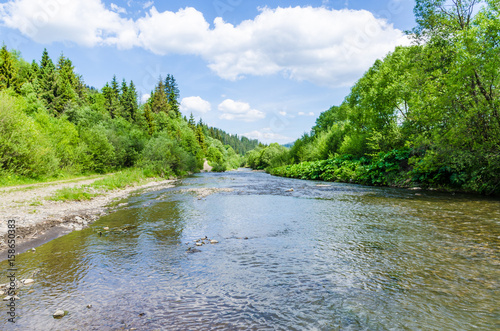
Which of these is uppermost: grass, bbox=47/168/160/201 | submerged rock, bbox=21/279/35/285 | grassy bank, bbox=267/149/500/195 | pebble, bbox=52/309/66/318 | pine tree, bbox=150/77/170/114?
pine tree, bbox=150/77/170/114

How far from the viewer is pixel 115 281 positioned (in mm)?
6387

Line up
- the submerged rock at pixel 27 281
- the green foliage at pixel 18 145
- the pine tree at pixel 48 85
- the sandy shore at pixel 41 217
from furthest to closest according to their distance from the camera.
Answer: the pine tree at pixel 48 85, the green foliage at pixel 18 145, the sandy shore at pixel 41 217, the submerged rock at pixel 27 281

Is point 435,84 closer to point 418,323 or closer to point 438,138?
point 438,138

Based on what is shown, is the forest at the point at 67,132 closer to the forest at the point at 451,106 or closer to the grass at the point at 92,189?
the grass at the point at 92,189

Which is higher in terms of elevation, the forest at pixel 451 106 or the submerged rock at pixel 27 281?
the forest at pixel 451 106

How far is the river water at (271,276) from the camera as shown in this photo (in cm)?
480

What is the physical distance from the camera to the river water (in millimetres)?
4805

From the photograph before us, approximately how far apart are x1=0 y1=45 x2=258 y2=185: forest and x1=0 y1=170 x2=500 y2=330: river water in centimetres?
1919

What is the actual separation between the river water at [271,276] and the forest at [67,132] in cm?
1919

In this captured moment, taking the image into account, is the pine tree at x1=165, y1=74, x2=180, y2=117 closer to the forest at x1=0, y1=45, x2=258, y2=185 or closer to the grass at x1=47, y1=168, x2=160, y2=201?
the forest at x1=0, y1=45, x2=258, y2=185

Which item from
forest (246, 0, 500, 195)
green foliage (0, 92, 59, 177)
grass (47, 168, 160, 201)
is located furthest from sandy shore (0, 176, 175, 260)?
forest (246, 0, 500, 195)

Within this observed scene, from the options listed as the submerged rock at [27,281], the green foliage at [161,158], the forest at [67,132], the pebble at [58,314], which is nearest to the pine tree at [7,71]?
the forest at [67,132]

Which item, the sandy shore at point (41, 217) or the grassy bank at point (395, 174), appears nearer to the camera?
the sandy shore at point (41, 217)

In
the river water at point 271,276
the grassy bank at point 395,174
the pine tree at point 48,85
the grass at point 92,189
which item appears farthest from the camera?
the pine tree at point 48,85
